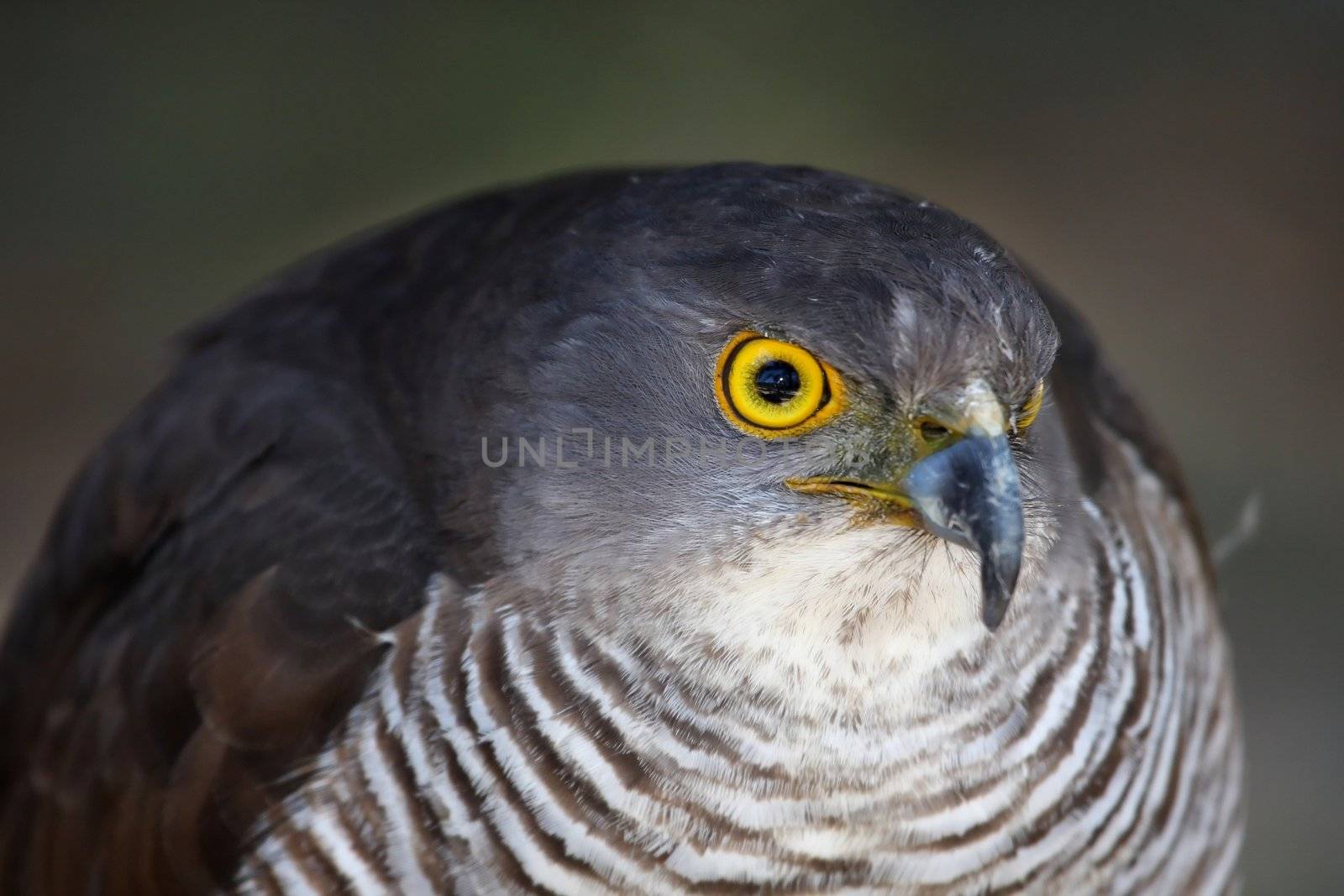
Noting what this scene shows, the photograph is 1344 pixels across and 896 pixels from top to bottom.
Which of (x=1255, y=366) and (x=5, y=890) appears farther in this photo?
(x=1255, y=366)

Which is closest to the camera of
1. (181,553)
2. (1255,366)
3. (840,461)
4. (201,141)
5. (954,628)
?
(840,461)

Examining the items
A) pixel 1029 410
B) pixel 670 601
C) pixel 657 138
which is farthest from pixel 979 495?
pixel 657 138

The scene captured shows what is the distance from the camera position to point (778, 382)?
2.28 metres

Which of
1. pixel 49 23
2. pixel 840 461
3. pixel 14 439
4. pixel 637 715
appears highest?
pixel 49 23

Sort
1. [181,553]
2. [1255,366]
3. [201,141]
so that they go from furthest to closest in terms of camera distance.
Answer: [201,141] < [1255,366] < [181,553]

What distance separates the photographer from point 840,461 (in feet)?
7.47

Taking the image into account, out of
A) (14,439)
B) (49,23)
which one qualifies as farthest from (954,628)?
(49,23)

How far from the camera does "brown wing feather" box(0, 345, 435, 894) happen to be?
2713 millimetres

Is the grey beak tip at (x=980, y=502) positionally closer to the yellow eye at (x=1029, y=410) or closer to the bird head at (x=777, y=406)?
the bird head at (x=777, y=406)

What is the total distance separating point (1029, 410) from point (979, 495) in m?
0.25

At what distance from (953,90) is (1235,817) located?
4.08 m

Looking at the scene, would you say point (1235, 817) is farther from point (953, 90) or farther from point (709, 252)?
point (953, 90)

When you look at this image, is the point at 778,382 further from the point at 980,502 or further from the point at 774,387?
the point at 980,502

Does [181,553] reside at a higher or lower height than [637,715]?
higher
